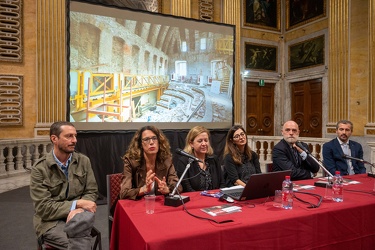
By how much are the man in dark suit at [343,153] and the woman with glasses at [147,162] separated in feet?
7.87

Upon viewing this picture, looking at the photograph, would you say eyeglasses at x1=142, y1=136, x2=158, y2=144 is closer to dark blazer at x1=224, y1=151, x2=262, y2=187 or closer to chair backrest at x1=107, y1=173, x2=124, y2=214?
chair backrest at x1=107, y1=173, x2=124, y2=214

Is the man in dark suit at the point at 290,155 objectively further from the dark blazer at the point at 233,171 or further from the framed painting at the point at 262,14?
the framed painting at the point at 262,14

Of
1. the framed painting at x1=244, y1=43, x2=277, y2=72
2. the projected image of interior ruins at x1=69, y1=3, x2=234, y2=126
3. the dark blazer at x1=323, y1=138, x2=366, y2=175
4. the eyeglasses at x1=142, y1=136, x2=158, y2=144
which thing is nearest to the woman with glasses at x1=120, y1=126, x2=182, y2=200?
the eyeglasses at x1=142, y1=136, x2=158, y2=144

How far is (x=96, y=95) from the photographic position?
586 cm

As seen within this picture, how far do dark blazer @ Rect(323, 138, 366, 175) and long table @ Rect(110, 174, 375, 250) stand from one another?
1.66 meters

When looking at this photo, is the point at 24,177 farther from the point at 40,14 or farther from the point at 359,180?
the point at 359,180

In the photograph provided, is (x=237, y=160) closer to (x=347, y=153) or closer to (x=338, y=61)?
(x=347, y=153)

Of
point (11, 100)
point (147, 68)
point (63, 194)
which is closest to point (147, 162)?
point (63, 194)

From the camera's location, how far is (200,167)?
2.88 metres

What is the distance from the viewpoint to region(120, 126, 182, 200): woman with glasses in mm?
2478

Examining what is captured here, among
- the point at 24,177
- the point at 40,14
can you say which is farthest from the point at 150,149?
the point at 40,14

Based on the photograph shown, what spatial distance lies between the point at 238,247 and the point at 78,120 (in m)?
4.76

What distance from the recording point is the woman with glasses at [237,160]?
3086 mm

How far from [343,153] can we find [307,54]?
6499mm
